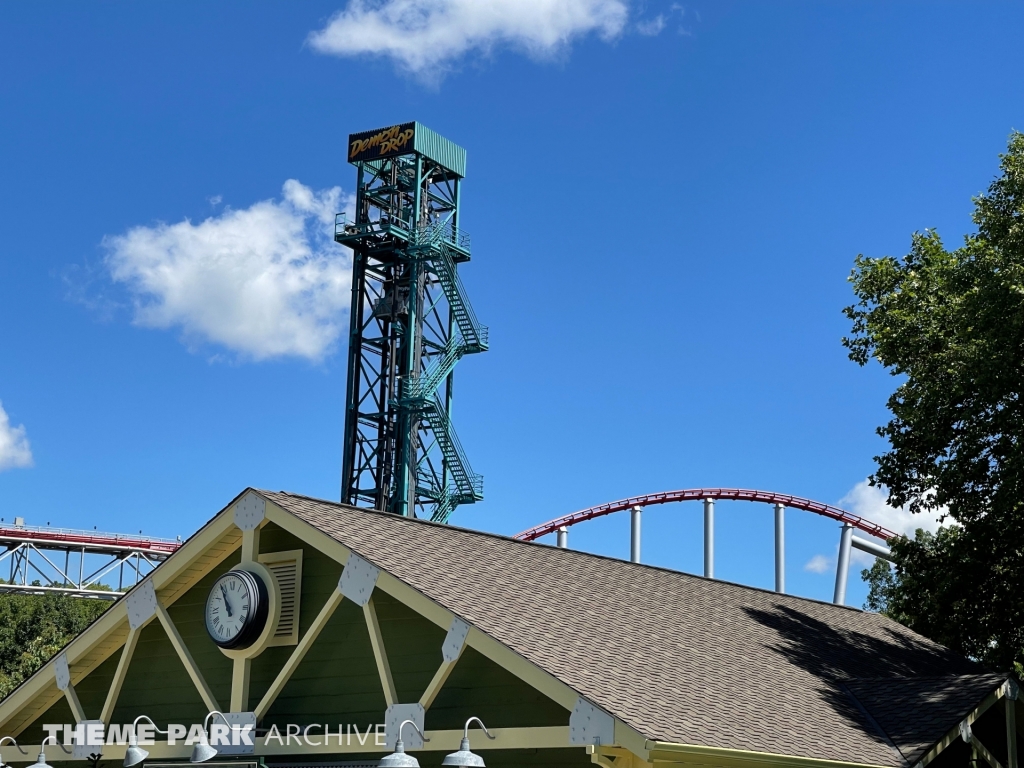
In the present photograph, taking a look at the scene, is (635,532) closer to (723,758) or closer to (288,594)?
(288,594)

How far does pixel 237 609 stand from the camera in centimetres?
1580

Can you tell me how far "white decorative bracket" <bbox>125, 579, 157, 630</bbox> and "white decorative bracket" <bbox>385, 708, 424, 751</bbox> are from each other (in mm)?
4204

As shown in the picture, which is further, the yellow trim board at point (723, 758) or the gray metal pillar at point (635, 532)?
the gray metal pillar at point (635, 532)

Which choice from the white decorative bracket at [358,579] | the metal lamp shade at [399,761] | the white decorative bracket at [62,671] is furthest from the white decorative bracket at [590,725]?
the white decorative bracket at [62,671]

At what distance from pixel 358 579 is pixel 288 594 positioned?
5.33 feet

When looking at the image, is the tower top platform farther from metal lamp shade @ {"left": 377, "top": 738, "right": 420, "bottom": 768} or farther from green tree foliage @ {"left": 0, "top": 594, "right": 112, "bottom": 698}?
metal lamp shade @ {"left": 377, "top": 738, "right": 420, "bottom": 768}

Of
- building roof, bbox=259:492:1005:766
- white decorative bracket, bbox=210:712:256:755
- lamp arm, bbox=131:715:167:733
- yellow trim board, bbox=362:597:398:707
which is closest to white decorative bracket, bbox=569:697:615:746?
building roof, bbox=259:492:1005:766

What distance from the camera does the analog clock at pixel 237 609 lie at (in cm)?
1562

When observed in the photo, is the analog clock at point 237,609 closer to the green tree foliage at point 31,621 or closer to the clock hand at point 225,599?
the clock hand at point 225,599

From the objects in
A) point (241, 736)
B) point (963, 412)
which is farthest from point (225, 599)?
point (963, 412)

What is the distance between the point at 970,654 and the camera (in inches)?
1106

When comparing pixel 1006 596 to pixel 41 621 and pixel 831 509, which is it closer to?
pixel 831 509

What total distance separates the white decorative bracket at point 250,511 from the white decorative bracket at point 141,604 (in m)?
1.73

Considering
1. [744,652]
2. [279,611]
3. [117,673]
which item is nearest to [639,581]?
[744,652]
